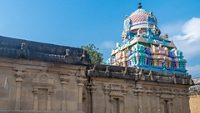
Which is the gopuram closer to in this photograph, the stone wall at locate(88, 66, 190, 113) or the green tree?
the stone wall at locate(88, 66, 190, 113)

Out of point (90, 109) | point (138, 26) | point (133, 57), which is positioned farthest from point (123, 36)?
point (90, 109)

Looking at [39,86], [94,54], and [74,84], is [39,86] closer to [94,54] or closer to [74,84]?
[74,84]

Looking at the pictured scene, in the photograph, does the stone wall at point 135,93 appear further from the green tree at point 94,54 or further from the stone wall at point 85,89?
the green tree at point 94,54

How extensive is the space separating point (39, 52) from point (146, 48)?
126ft

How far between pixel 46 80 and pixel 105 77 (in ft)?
20.3

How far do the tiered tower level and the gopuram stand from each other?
25.3 meters

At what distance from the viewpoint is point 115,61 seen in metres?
59.9

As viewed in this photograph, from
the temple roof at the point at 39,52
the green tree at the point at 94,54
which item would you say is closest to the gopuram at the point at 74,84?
the temple roof at the point at 39,52

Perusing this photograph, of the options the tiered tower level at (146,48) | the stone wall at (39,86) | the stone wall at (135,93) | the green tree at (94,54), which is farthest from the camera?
the tiered tower level at (146,48)

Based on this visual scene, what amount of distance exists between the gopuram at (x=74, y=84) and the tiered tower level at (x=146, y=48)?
25.3m

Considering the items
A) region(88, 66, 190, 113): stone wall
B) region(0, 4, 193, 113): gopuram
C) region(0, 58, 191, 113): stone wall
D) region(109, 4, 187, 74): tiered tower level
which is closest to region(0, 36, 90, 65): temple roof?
region(0, 4, 193, 113): gopuram

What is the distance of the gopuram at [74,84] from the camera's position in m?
18.2

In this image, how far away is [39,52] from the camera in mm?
19328

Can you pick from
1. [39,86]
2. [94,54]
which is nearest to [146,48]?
[94,54]
